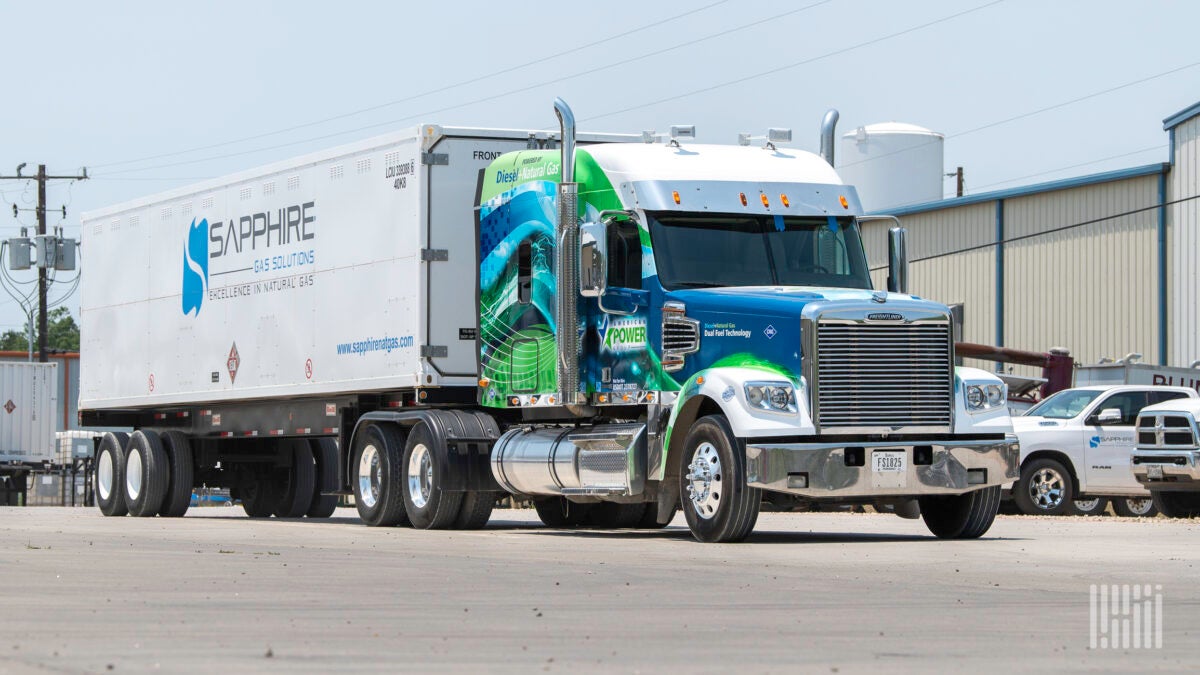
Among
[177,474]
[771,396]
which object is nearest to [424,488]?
[771,396]

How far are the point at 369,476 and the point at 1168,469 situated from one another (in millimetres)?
9550

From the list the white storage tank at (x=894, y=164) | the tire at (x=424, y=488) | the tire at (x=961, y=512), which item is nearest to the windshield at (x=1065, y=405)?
the tire at (x=961, y=512)

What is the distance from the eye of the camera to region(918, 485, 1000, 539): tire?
18.0 m

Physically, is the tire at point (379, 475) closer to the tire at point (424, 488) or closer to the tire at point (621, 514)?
the tire at point (424, 488)

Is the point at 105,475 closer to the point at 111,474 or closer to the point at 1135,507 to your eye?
the point at 111,474

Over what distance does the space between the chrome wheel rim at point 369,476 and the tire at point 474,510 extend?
4.26ft

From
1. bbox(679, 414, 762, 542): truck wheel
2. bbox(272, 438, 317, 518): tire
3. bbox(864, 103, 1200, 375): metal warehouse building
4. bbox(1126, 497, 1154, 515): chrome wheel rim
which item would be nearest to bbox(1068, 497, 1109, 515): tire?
bbox(1126, 497, 1154, 515): chrome wheel rim

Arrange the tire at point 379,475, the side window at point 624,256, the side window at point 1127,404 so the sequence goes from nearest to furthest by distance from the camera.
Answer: the side window at point 624,256
the tire at point 379,475
the side window at point 1127,404

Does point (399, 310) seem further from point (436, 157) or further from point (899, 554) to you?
point (899, 554)

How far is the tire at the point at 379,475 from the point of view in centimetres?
2123

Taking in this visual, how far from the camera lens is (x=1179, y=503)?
2498 centimetres

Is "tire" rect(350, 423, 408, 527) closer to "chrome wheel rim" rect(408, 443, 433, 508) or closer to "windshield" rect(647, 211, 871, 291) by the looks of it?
"chrome wheel rim" rect(408, 443, 433, 508)

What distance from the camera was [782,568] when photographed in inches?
552

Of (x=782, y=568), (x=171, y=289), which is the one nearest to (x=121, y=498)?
(x=171, y=289)
